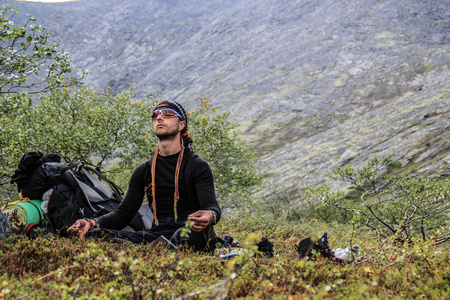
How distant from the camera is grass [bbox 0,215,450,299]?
110 inches

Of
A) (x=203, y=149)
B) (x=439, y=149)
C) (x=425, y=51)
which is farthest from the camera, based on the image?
(x=425, y=51)

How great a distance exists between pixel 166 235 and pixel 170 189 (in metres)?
0.80

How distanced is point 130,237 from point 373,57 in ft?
434

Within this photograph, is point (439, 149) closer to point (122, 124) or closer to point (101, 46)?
point (122, 124)

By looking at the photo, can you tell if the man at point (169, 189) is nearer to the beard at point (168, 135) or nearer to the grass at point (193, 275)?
the beard at point (168, 135)

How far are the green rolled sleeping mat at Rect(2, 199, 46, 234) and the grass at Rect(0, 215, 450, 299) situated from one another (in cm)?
71

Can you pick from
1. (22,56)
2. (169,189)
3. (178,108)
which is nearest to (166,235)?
(169,189)

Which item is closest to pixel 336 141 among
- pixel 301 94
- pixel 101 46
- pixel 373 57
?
pixel 301 94

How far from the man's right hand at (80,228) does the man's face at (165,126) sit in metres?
1.96

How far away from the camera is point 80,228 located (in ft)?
17.6

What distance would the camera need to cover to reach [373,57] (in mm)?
119375

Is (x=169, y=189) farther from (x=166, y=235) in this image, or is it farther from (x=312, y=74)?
(x=312, y=74)

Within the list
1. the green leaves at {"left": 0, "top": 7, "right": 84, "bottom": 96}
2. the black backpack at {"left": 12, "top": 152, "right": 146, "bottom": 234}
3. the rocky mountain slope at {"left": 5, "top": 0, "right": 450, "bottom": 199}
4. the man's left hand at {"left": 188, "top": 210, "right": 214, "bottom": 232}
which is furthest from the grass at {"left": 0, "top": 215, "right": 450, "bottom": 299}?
the rocky mountain slope at {"left": 5, "top": 0, "right": 450, "bottom": 199}

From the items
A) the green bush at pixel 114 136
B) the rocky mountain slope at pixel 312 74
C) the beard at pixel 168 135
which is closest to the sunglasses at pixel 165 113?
the beard at pixel 168 135
